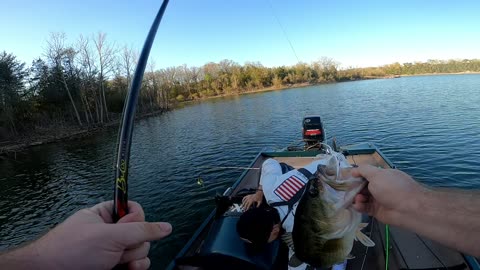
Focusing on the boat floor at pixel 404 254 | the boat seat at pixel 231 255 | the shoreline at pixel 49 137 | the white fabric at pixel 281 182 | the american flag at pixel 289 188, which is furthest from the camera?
the shoreline at pixel 49 137

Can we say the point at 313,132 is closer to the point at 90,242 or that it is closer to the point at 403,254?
the point at 403,254

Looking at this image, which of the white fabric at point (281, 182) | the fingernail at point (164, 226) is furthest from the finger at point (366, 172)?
the fingernail at point (164, 226)

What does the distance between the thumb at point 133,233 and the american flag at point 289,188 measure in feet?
7.35

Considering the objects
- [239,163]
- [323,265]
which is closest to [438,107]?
[239,163]

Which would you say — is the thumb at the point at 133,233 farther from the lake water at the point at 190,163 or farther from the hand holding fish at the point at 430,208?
the lake water at the point at 190,163

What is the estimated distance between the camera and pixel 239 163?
14422 millimetres

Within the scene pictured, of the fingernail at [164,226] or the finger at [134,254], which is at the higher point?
the fingernail at [164,226]

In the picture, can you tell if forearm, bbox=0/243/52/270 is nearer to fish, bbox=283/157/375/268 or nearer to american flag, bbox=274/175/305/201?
fish, bbox=283/157/375/268

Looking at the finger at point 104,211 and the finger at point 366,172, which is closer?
the finger at point 104,211

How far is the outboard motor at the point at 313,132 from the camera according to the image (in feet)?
32.0

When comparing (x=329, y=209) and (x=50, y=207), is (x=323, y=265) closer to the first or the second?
(x=329, y=209)

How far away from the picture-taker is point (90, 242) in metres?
1.17

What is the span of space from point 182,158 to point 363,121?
13.4m

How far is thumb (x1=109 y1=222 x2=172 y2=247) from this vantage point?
1.20 m
